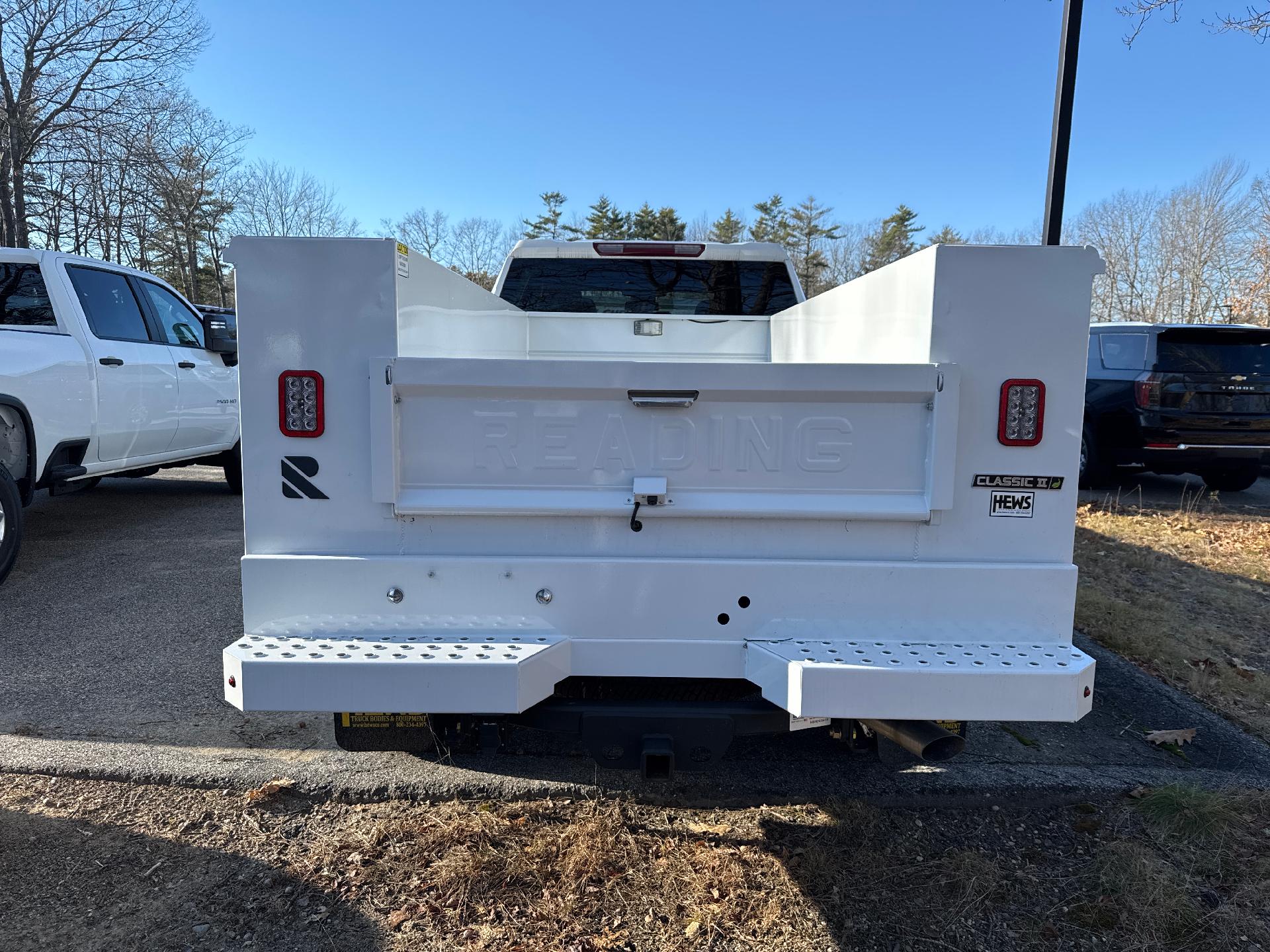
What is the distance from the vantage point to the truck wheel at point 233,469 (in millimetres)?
8398

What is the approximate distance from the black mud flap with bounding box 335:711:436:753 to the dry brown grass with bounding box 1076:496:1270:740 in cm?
365

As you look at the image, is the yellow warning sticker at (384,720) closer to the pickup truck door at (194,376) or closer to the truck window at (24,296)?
the truck window at (24,296)

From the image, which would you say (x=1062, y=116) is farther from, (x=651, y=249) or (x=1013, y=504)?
(x=1013, y=504)

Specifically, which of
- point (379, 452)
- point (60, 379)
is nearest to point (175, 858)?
point (379, 452)

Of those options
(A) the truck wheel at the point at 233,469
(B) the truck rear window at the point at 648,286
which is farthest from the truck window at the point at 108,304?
(B) the truck rear window at the point at 648,286

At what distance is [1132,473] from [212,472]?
1270 centimetres

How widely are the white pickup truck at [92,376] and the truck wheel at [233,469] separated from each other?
77 cm

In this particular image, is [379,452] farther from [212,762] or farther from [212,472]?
[212,472]

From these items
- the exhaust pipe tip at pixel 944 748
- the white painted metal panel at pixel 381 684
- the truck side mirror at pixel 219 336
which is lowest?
the exhaust pipe tip at pixel 944 748

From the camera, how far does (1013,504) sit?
2.34 m

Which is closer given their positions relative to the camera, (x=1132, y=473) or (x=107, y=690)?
(x=107, y=690)

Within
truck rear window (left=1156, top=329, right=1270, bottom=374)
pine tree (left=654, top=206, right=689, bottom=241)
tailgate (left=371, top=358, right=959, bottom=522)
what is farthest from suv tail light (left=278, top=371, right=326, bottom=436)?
pine tree (left=654, top=206, right=689, bottom=241)

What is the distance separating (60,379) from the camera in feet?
18.4

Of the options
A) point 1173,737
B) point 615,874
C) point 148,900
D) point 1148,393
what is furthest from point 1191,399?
point 148,900
